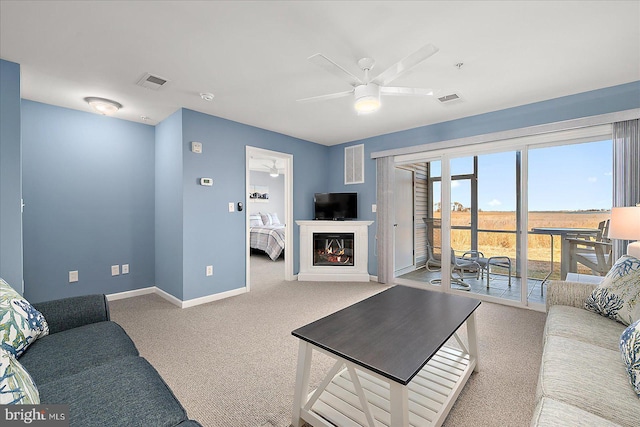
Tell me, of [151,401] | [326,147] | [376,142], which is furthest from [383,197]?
[151,401]

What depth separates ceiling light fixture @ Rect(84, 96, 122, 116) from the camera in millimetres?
3111

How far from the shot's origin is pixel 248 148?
4.09 metres

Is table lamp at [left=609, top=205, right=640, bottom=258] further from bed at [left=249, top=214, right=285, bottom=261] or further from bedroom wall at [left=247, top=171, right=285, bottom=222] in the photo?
bedroom wall at [left=247, top=171, right=285, bottom=222]

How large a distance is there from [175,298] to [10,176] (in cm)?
201

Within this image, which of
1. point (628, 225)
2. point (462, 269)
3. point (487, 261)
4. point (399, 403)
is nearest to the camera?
point (399, 403)

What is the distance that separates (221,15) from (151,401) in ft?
7.09

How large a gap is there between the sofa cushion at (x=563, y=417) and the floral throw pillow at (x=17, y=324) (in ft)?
7.38

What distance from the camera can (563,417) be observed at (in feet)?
3.36

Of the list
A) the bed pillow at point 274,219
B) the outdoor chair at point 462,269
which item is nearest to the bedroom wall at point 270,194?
the bed pillow at point 274,219

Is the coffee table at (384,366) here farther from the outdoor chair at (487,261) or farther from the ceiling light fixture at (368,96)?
the outdoor chair at (487,261)

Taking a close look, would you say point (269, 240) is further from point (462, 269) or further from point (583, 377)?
point (583, 377)

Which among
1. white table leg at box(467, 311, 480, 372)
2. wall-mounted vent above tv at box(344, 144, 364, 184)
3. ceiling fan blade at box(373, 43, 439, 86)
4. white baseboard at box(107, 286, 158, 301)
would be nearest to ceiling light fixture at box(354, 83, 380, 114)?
ceiling fan blade at box(373, 43, 439, 86)

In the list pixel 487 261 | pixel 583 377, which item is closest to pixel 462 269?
pixel 487 261

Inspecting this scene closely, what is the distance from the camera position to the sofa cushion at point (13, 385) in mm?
695
